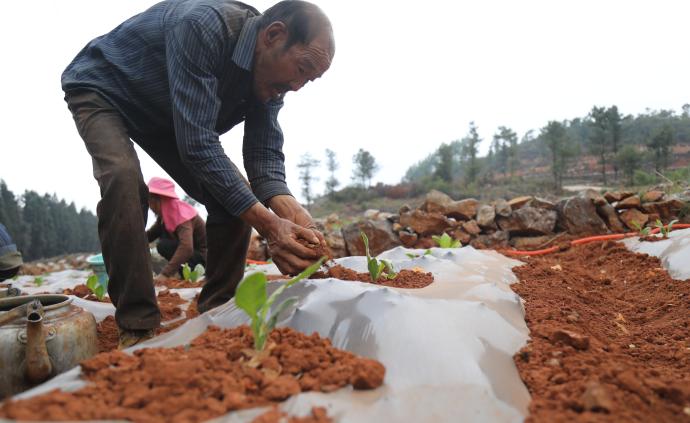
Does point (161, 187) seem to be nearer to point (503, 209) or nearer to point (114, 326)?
point (114, 326)

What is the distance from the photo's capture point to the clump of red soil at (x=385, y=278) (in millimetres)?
1719

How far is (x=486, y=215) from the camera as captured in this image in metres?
5.29

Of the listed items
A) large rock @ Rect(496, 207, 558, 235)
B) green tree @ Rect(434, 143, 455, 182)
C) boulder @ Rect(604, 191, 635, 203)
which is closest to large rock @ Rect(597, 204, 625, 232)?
boulder @ Rect(604, 191, 635, 203)

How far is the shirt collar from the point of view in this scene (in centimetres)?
168

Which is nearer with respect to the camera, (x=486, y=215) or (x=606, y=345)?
(x=606, y=345)

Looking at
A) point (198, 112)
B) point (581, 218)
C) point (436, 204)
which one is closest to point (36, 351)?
point (198, 112)

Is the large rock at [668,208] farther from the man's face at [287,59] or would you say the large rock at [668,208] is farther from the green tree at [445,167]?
the green tree at [445,167]

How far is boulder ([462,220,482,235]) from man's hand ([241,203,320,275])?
4.04 metres

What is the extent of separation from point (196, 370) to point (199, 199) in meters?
1.39

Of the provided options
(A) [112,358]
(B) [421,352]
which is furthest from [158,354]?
(B) [421,352]

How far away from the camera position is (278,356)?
1028 millimetres

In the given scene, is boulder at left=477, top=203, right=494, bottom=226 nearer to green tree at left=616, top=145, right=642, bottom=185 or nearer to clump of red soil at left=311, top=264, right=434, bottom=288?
clump of red soil at left=311, top=264, right=434, bottom=288

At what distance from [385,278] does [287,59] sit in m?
1.01

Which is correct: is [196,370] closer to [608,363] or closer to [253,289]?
[253,289]
